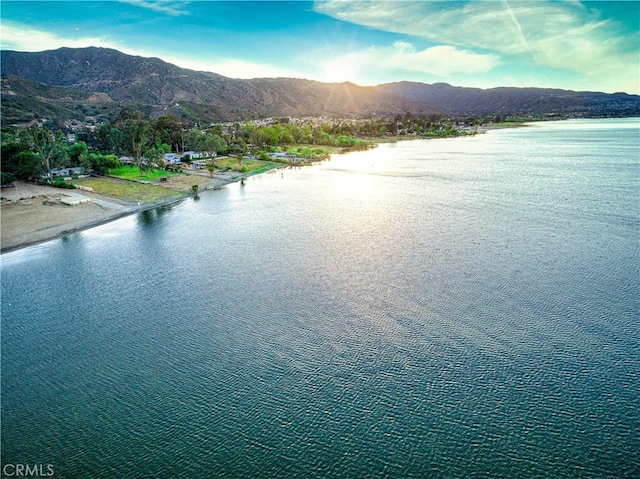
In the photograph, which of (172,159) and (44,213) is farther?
(172,159)

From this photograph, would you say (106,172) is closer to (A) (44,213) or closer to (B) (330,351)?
(A) (44,213)

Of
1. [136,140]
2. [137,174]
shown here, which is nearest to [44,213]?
[137,174]

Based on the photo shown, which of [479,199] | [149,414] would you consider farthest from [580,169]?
[149,414]

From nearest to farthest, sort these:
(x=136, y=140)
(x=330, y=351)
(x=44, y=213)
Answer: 1. (x=330, y=351)
2. (x=44, y=213)
3. (x=136, y=140)

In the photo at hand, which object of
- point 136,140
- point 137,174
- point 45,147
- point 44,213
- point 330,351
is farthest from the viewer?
point 136,140

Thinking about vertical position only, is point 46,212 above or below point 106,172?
below

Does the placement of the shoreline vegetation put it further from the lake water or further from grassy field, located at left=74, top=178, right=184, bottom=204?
the lake water

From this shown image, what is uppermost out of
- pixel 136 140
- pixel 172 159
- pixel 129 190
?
pixel 136 140
